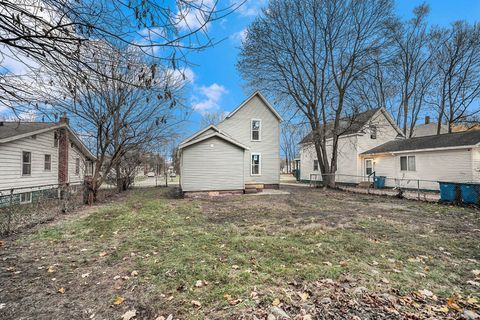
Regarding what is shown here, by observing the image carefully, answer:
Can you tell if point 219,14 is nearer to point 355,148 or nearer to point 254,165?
→ point 254,165

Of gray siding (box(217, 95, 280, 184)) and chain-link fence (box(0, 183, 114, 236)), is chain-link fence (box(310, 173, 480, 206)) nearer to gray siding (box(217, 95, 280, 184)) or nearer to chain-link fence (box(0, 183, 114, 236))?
gray siding (box(217, 95, 280, 184))

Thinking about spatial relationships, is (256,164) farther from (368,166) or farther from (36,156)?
(36,156)

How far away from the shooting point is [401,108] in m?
25.5

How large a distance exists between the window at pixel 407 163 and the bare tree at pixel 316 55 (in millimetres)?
5291

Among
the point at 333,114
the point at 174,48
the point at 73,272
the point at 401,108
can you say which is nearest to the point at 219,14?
the point at 174,48

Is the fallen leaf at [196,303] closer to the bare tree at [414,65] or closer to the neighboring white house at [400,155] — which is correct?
the neighboring white house at [400,155]

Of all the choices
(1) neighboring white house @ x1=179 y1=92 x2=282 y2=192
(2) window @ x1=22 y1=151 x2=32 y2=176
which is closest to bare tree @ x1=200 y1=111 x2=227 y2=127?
(1) neighboring white house @ x1=179 y1=92 x2=282 y2=192

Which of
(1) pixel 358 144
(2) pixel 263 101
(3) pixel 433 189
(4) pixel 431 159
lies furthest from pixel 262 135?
(3) pixel 433 189

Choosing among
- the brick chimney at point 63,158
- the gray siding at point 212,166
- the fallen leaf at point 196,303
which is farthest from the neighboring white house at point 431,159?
the brick chimney at point 63,158

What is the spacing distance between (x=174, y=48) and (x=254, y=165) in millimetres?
16206

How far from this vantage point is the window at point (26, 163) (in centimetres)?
1177

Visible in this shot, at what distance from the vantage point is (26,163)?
11859 millimetres

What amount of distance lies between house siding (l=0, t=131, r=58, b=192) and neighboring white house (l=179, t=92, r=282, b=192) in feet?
25.8

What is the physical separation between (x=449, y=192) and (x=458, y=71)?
1686cm
